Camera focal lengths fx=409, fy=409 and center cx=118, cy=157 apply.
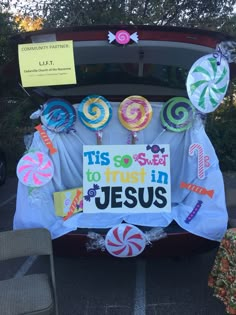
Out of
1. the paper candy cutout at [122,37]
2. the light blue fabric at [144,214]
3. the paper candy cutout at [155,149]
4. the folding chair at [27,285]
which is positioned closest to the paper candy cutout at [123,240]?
the light blue fabric at [144,214]

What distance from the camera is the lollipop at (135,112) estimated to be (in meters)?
3.83

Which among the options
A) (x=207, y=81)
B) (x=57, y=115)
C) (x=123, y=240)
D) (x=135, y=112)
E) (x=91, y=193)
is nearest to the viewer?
(x=123, y=240)

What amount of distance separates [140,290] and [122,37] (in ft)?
7.01

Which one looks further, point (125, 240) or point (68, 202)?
point (68, 202)

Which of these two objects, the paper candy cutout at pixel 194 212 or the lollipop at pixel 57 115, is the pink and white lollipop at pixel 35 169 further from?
the paper candy cutout at pixel 194 212

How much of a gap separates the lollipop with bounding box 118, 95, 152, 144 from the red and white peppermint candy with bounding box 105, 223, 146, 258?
1.09 m

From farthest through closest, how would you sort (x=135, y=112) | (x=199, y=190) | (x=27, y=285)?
(x=135, y=112) < (x=199, y=190) < (x=27, y=285)

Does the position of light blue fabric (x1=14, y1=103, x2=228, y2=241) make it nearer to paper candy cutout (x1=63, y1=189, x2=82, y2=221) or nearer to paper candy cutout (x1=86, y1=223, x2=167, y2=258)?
paper candy cutout (x1=63, y1=189, x2=82, y2=221)

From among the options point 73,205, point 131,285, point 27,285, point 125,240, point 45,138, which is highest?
point 45,138

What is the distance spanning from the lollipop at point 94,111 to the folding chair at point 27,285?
124cm

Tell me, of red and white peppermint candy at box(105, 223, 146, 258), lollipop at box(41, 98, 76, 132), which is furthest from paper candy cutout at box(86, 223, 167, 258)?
lollipop at box(41, 98, 76, 132)

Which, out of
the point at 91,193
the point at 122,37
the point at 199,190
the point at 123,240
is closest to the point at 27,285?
the point at 123,240

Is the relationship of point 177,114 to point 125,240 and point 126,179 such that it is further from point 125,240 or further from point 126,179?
point 125,240

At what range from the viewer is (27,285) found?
2.76 metres
